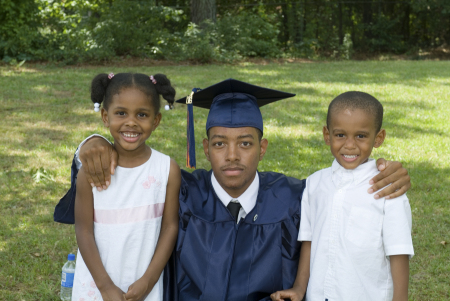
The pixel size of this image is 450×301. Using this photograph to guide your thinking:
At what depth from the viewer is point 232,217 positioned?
8.61 ft

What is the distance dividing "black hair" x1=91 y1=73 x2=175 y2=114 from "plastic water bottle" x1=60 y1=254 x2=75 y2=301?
113 centimetres

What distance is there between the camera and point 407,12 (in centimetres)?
1986

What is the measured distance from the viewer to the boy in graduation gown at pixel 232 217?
255cm

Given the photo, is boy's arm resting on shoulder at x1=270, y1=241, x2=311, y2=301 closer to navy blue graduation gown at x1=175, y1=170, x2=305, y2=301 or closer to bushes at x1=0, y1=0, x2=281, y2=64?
navy blue graduation gown at x1=175, y1=170, x2=305, y2=301

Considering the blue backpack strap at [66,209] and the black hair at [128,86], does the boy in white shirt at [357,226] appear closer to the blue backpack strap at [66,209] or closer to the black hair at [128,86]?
A: the black hair at [128,86]

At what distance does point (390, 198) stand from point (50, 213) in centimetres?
310

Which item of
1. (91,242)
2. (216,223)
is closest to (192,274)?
(216,223)

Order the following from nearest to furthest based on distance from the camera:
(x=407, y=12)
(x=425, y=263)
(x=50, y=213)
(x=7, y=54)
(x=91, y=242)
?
(x=91, y=242), (x=425, y=263), (x=50, y=213), (x=7, y=54), (x=407, y=12)

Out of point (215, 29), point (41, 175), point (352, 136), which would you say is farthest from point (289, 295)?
point (215, 29)

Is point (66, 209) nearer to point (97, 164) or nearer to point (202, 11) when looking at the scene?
point (97, 164)

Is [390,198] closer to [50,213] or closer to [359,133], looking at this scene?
[359,133]

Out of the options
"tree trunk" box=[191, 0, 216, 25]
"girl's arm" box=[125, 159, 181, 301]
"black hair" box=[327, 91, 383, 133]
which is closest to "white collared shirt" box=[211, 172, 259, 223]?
"girl's arm" box=[125, 159, 181, 301]

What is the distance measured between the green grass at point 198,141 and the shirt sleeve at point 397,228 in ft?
4.06

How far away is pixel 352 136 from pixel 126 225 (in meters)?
1.20
